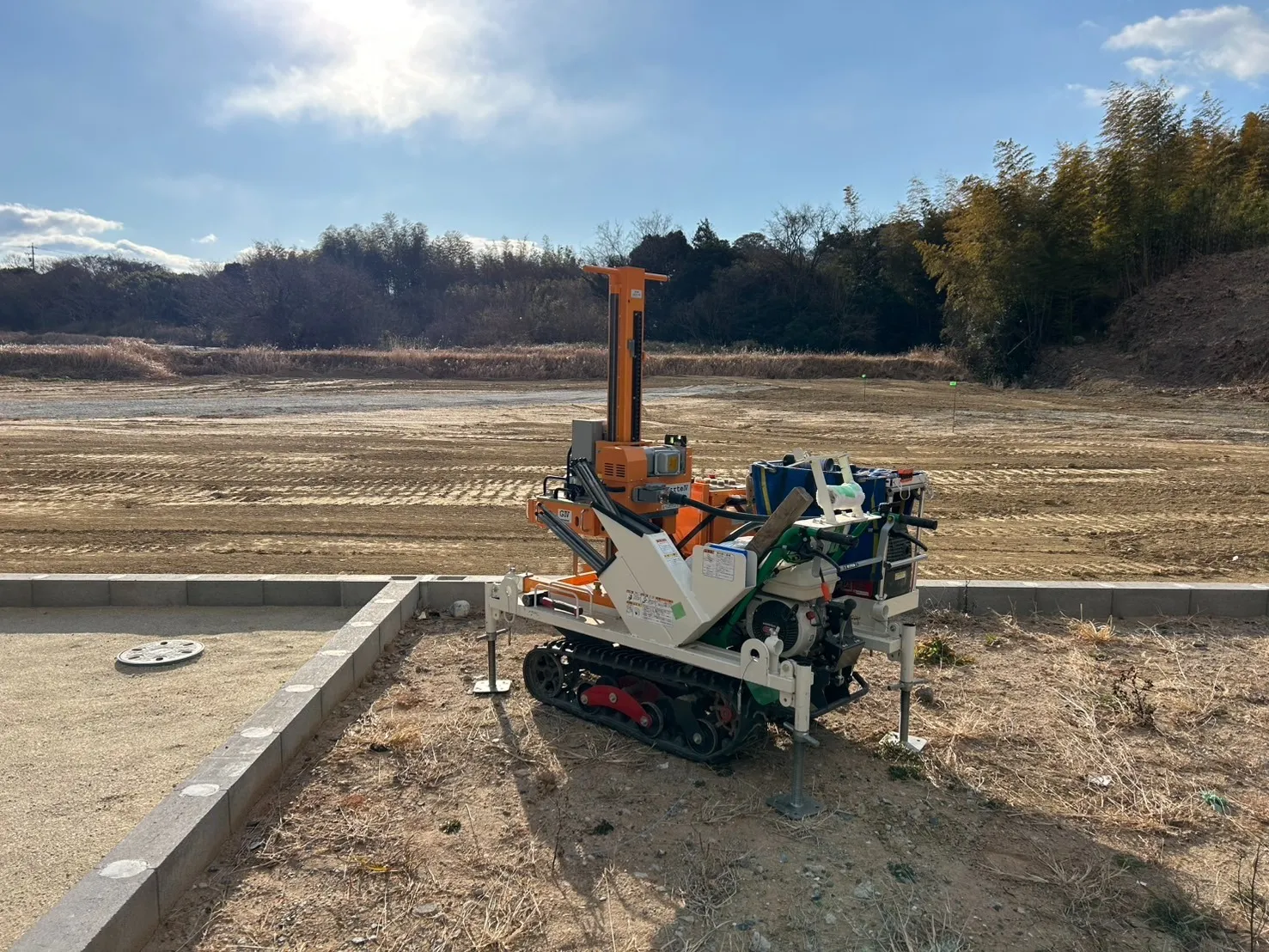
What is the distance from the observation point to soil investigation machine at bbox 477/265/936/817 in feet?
11.6

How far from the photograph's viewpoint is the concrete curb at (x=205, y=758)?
2680 mm

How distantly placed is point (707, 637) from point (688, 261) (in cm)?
4767

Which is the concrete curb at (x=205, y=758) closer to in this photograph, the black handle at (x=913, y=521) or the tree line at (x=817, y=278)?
the black handle at (x=913, y=521)

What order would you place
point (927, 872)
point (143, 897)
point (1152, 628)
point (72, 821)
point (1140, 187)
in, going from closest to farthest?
point (143, 897), point (927, 872), point (72, 821), point (1152, 628), point (1140, 187)

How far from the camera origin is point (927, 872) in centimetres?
321

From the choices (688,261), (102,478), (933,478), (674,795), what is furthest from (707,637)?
(688,261)

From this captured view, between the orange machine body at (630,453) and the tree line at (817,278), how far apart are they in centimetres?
2486

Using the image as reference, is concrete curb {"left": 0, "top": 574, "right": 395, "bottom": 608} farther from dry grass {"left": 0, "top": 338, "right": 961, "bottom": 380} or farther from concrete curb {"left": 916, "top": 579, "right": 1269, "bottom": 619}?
dry grass {"left": 0, "top": 338, "right": 961, "bottom": 380}

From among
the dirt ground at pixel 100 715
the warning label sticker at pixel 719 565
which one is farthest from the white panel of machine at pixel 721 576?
the dirt ground at pixel 100 715

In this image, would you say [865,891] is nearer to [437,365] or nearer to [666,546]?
[666,546]

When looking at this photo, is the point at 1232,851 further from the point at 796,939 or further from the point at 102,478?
the point at 102,478

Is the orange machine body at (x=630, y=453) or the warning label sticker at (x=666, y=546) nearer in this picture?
the warning label sticker at (x=666, y=546)

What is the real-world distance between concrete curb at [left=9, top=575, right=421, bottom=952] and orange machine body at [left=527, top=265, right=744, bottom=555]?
1632 millimetres

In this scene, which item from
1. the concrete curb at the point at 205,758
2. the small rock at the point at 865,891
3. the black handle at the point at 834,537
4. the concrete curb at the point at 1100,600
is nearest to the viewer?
the concrete curb at the point at 205,758
